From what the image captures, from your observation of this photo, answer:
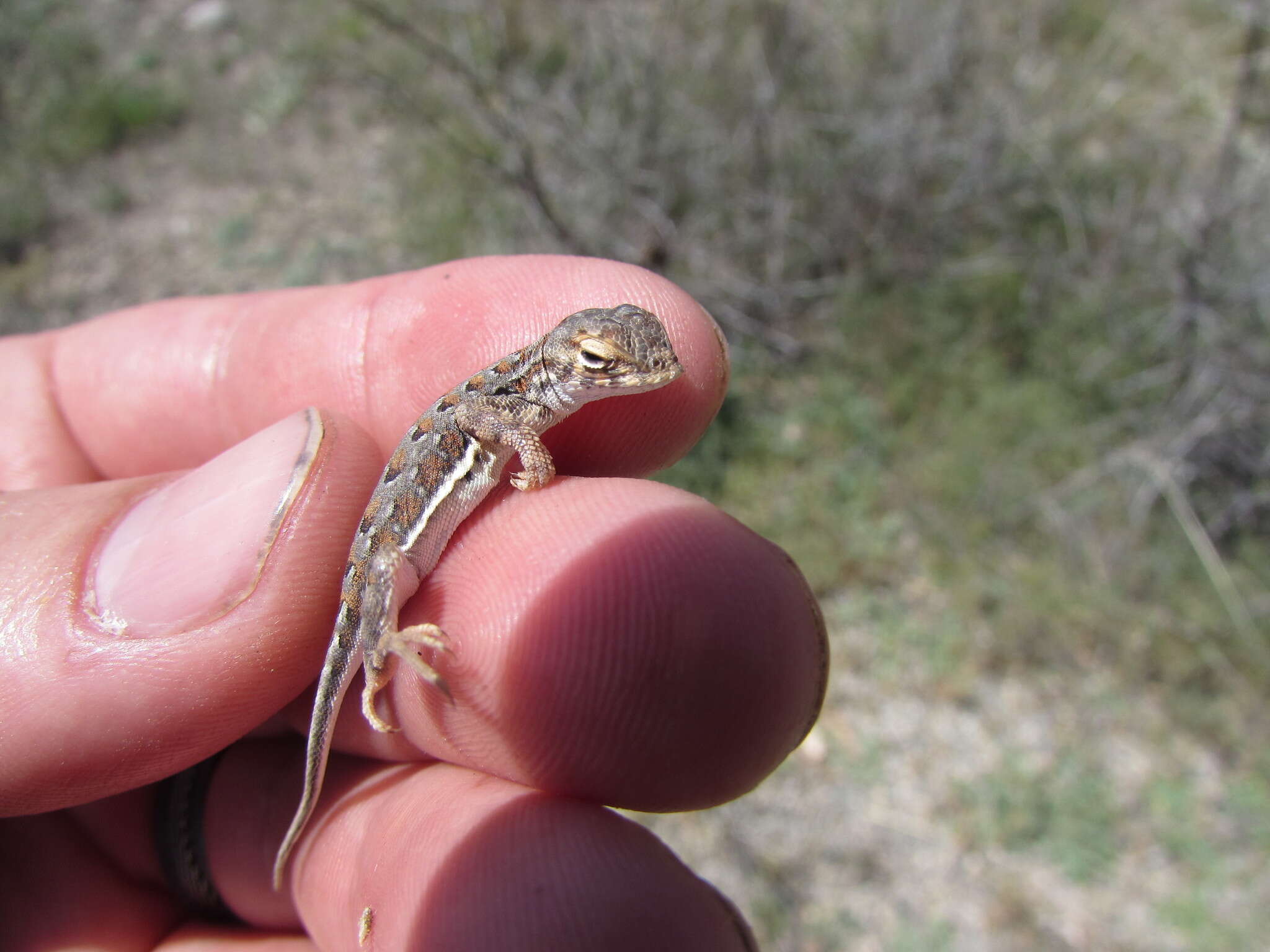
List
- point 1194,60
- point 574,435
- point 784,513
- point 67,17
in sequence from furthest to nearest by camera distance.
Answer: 1. point 67,17
2. point 1194,60
3. point 784,513
4. point 574,435

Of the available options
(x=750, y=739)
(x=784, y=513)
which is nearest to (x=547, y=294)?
(x=750, y=739)

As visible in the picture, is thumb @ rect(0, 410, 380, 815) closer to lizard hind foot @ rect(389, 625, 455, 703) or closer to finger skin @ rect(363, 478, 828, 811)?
lizard hind foot @ rect(389, 625, 455, 703)

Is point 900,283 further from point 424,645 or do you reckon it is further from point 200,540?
point 200,540

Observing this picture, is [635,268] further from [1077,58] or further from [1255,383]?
[1077,58]

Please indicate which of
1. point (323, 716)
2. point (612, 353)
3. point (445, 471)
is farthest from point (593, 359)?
point (323, 716)

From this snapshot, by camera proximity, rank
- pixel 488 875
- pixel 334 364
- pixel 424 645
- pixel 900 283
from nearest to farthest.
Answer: pixel 488 875 < pixel 424 645 < pixel 334 364 < pixel 900 283
